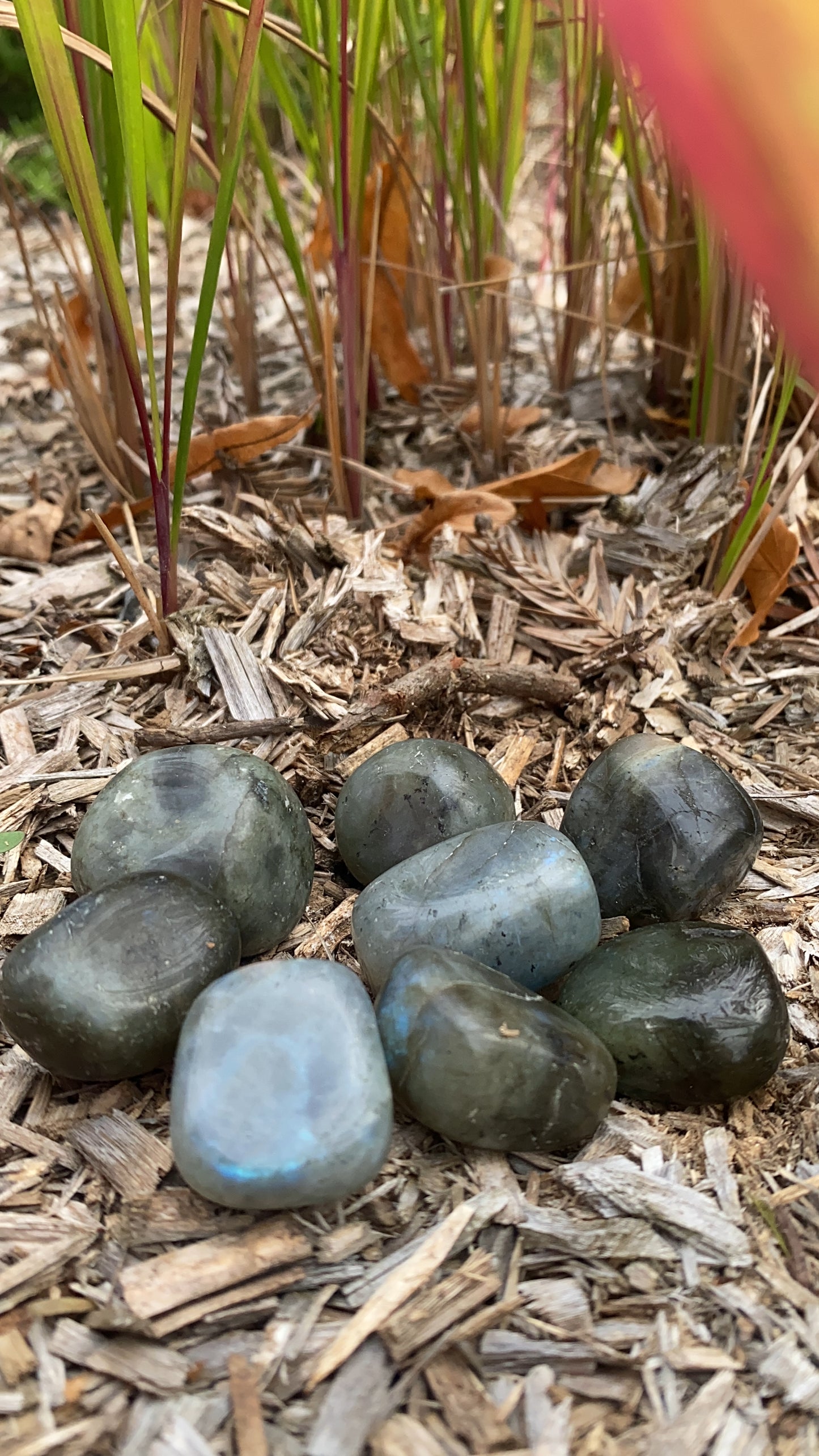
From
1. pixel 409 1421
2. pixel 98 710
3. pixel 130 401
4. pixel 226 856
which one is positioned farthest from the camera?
pixel 130 401

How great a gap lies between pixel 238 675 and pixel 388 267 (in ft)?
3.09

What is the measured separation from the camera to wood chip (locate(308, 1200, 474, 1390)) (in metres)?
0.74

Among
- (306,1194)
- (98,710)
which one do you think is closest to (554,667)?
(98,710)

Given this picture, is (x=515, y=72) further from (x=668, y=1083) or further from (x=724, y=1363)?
(x=724, y=1363)

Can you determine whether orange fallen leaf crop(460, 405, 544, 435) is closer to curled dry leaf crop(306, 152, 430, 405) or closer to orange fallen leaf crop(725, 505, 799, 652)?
curled dry leaf crop(306, 152, 430, 405)

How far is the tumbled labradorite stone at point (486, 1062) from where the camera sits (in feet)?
2.76

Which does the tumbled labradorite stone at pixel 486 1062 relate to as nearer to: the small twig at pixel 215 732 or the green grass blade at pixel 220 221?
the small twig at pixel 215 732

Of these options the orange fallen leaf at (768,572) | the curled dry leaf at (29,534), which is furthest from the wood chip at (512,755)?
the curled dry leaf at (29,534)

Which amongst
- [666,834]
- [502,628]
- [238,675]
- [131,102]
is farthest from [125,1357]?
[131,102]

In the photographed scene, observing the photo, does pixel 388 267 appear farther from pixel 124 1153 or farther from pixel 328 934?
pixel 124 1153

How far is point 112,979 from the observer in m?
0.89

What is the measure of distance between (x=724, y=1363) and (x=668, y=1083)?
0.78 feet

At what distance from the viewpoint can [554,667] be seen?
151cm

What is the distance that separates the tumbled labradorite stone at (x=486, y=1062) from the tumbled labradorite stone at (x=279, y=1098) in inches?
1.5
